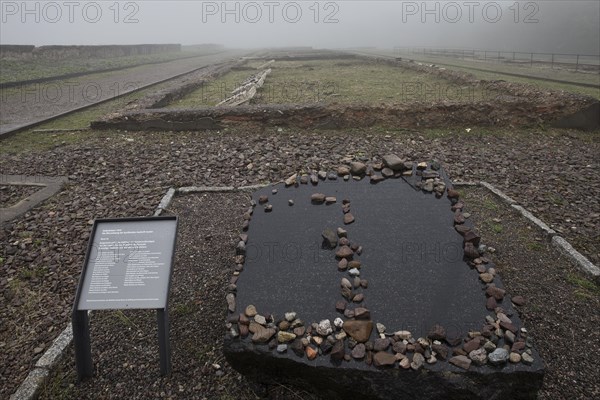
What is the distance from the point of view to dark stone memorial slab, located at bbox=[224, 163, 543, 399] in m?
2.23

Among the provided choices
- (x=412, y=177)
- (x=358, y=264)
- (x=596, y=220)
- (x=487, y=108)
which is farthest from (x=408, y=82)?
(x=358, y=264)

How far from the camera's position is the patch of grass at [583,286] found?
345cm

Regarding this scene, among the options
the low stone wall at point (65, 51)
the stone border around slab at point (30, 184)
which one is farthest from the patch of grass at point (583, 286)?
the low stone wall at point (65, 51)

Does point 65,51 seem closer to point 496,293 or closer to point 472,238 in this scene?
point 472,238

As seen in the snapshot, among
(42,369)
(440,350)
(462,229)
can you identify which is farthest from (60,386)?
(462,229)

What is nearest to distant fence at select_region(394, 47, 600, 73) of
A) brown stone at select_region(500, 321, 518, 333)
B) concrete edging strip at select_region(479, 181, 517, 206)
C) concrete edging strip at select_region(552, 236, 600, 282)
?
concrete edging strip at select_region(479, 181, 517, 206)

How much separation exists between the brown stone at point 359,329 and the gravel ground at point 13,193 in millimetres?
5031

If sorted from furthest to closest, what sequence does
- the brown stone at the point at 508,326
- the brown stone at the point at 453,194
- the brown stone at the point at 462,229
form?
the brown stone at the point at 453,194
the brown stone at the point at 462,229
the brown stone at the point at 508,326

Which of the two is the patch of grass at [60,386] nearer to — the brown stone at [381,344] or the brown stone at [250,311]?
the brown stone at [250,311]

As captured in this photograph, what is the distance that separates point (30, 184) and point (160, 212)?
2496 millimetres

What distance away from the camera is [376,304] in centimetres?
263

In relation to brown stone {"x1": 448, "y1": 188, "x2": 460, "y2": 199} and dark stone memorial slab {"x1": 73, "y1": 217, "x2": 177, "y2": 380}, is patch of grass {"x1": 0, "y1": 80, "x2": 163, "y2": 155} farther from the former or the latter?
brown stone {"x1": 448, "y1": 188, "x2": 460, "y2": 199}

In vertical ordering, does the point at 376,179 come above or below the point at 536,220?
above

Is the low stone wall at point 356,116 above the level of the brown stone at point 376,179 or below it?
above
